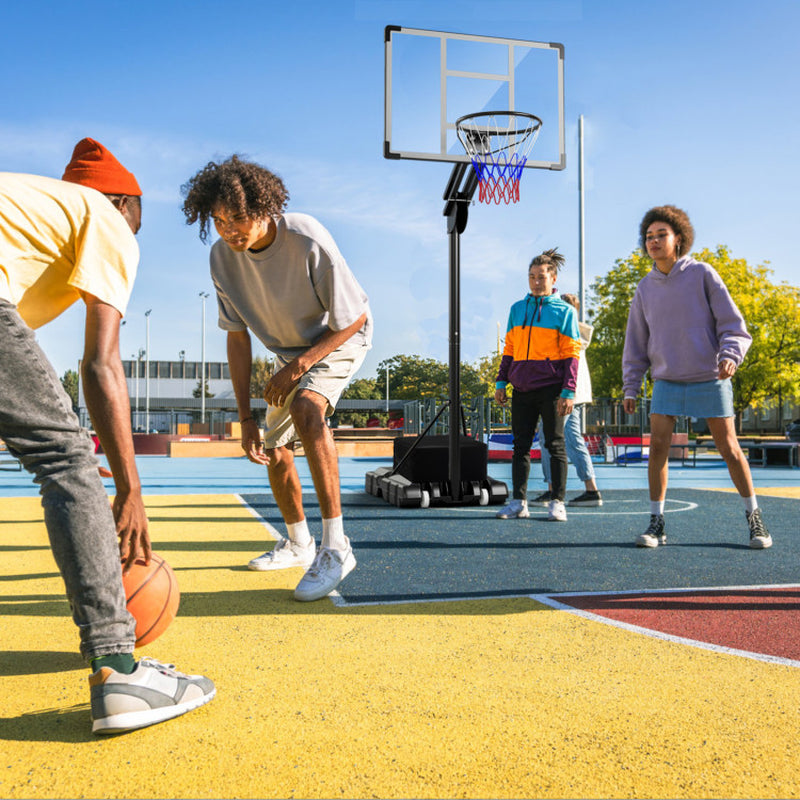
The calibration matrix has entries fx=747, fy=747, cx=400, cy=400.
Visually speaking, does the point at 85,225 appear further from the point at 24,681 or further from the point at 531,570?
the point at 531,570

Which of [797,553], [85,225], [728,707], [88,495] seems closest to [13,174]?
[85,225]

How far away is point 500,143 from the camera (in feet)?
27.9

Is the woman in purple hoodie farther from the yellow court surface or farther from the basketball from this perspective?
the basketball

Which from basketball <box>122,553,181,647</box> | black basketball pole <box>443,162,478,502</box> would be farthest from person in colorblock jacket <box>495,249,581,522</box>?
basketball <box>122,553,181,647</box>

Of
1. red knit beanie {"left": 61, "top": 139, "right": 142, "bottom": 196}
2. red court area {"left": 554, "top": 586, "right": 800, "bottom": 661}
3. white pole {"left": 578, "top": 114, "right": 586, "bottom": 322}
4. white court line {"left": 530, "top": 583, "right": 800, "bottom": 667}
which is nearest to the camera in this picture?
red knit beanie {"left": 61, "top": 139, "right": 142, "bottom": 196}

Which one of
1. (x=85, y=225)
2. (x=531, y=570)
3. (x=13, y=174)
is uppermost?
(x=13, y=174)

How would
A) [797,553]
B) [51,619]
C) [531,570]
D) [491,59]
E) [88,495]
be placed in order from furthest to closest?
[491,59] → [797,553] → [531,570] → [51,619] → [88,495]

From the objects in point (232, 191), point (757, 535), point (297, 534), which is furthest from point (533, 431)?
point (232, 191)

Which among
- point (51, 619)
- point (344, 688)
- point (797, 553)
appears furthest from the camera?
point (797, 553)

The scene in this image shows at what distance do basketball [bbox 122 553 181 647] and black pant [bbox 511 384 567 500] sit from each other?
15.0ft

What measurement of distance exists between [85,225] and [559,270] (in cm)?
565

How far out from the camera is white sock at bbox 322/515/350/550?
12.0 ft

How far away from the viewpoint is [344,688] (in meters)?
2.29

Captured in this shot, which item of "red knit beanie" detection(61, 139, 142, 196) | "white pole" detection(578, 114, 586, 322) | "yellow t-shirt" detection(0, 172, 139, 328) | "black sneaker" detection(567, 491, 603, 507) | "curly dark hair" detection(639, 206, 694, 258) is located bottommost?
"black sneaker" detection(567, 491, 603, 507)
